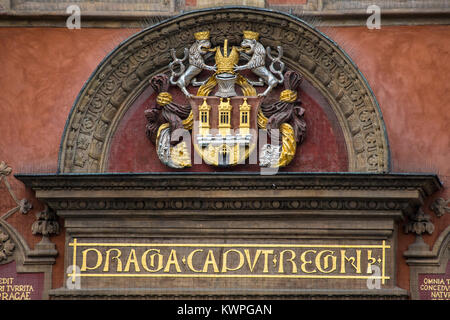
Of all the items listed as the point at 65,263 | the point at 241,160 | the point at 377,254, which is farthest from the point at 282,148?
the point at 65,263

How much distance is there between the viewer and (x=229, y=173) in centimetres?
1570

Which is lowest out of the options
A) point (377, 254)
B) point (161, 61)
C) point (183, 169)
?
point (377, 254)

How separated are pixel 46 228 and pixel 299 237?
2.73 meters

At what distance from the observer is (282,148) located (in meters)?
16.1

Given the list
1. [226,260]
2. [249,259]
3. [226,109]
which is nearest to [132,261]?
[226,260]

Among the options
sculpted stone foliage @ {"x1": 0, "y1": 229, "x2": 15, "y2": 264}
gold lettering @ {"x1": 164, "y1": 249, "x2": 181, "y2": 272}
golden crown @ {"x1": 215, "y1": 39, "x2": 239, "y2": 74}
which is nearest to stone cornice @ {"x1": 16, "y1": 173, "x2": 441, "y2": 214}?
gold lettering @ {"x1": 164, "y1": 249, "x2": 181, "y2": 272}

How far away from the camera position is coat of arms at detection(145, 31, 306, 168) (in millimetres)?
16172

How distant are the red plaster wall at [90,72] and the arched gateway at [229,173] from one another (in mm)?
251

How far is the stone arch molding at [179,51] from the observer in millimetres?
16156

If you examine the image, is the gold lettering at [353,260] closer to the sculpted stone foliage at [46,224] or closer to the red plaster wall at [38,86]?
the sculpted stone foliage at [46,224]

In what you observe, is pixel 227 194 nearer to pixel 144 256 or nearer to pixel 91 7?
pixel 144 256

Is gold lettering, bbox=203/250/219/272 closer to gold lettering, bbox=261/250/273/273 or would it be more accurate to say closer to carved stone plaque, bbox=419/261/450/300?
gold lettering, bbox=261/250/273/273

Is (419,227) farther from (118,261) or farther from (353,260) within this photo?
(118,261)

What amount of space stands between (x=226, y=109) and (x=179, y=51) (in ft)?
2.86
